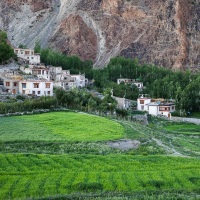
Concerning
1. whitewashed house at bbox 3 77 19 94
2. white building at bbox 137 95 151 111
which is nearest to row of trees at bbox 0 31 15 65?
whitewashed house at bbox 3 77 19 94

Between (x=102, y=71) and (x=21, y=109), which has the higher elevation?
(x=102, y=71)

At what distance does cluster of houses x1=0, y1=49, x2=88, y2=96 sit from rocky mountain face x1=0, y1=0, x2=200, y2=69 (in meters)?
38.8

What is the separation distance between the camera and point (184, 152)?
41031 millimetres

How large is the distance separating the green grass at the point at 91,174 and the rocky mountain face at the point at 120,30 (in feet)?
336

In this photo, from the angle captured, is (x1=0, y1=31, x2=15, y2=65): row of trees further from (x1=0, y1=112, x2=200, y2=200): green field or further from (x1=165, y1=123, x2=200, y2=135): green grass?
(x1=0, y1=112, x2=200, y2=200): green field

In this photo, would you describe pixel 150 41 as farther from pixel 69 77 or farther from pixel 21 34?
pixel 69 77

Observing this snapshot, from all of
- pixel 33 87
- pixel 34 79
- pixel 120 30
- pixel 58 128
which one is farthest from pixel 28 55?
pixel 120 30

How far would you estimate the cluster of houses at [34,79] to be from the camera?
73.9m

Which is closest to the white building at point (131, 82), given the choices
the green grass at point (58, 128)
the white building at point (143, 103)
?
the white building at point (143, 103)

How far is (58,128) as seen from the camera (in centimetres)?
4856

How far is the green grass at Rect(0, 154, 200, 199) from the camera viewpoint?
87.2ft

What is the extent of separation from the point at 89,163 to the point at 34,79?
45.4 m

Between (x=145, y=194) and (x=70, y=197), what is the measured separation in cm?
418

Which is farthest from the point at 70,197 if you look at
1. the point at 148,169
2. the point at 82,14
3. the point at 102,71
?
the point at 82,14
